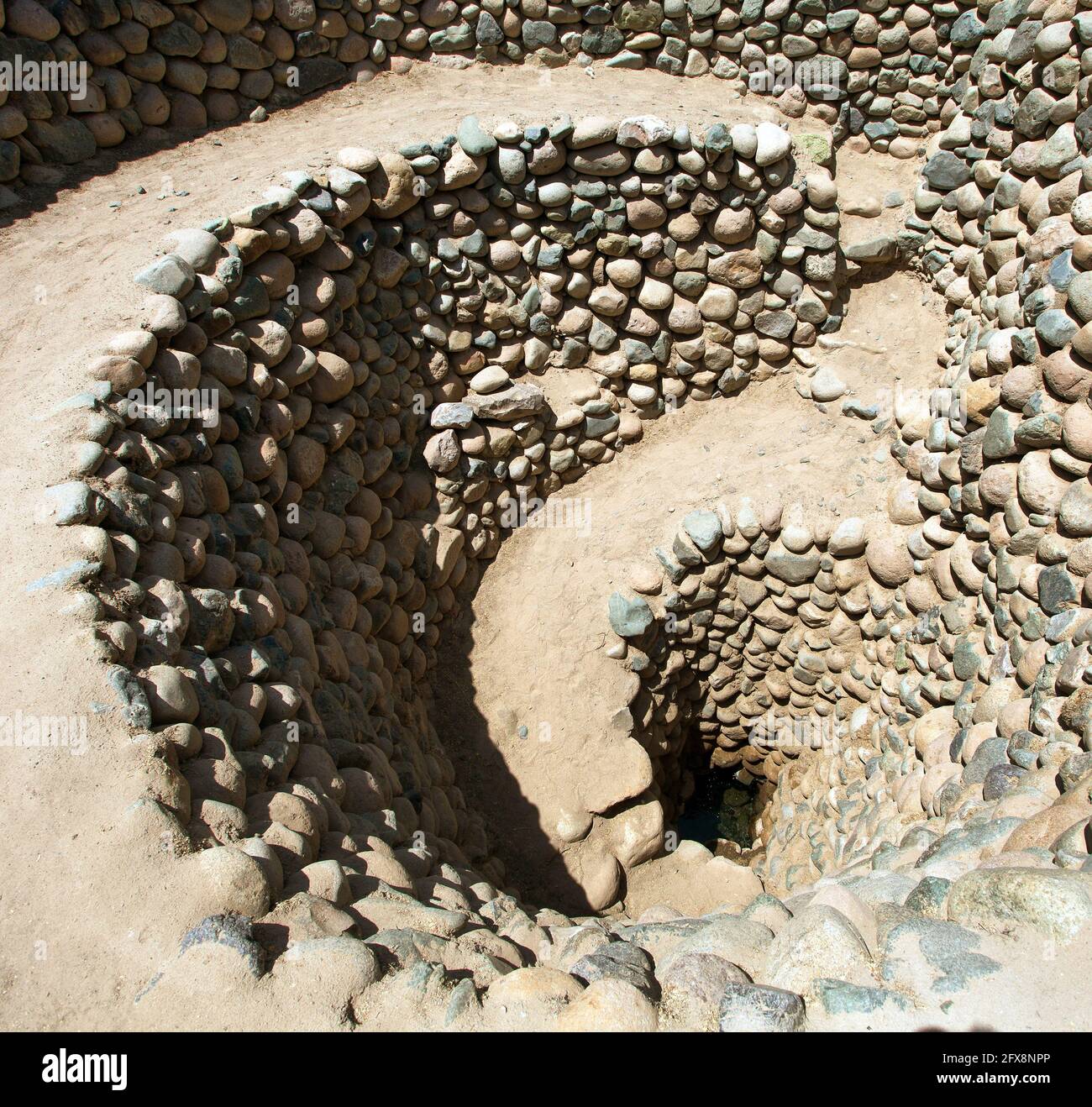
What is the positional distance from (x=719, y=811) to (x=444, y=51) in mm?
5206

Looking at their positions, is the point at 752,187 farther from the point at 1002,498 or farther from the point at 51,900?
the point at 51,900

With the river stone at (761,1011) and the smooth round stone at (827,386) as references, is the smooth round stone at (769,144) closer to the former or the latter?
the smooth round stone at (827,386)

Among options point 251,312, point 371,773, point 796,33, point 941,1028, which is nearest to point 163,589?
point 371,773

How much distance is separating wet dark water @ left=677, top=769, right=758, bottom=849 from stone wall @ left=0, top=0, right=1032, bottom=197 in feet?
14.0

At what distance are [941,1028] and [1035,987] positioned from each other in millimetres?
259

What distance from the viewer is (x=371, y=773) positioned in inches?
145

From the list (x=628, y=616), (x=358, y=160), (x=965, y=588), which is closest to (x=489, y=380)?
(x=358, y=160)

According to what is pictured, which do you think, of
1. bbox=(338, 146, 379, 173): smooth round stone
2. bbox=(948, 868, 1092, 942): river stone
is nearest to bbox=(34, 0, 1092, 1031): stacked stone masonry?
bbox=(948, 868, 1092, 942): river stone

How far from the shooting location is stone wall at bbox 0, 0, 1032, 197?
15.5 ft

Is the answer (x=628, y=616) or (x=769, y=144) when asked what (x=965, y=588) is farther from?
(x=769, y=144)

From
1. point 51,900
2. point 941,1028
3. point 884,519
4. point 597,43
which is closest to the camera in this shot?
point 941,1028

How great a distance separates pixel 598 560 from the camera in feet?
18.2

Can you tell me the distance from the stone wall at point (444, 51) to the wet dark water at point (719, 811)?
427 centimetres

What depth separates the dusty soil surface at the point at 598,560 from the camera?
5.06m
